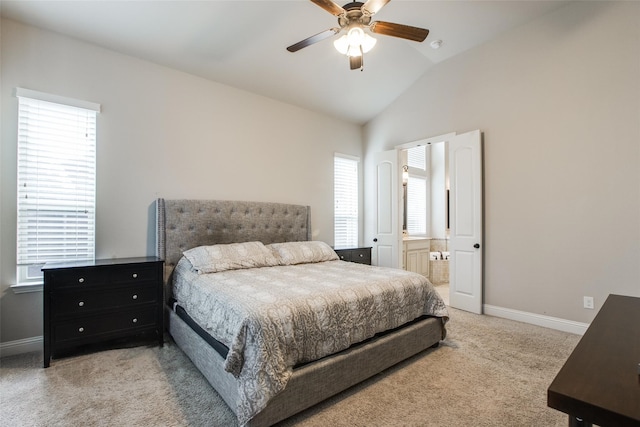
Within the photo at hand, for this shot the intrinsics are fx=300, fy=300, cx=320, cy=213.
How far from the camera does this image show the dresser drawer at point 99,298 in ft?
8.10

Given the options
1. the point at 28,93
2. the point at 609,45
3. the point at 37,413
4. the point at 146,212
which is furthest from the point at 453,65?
the point at 37,413

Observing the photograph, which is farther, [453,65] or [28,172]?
[453,65]

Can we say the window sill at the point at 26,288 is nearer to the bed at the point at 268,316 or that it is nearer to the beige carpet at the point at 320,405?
the beige carpet at the point at 320,405

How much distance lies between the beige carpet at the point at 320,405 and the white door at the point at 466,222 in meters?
1.14

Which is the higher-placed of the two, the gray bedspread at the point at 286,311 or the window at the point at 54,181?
the window at the point at 54,181

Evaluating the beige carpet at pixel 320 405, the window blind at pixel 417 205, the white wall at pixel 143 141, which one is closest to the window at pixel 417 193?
the window blind at pixel 417 205

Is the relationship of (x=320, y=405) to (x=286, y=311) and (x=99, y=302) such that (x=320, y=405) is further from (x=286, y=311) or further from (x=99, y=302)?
(x=99, y=302)

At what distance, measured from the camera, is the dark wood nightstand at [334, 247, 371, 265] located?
4.41 metres

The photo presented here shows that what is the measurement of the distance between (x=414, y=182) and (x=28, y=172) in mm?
5962

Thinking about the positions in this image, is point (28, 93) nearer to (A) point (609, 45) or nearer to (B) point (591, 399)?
(B) point (591, 399)

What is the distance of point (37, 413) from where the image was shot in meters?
1.85

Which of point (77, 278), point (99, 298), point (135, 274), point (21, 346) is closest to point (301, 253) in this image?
point (135, 274)

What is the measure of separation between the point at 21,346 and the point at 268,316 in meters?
2.57

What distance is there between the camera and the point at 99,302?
2.61 meters
